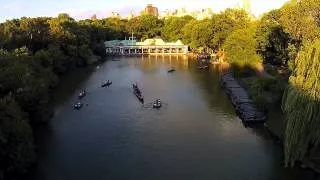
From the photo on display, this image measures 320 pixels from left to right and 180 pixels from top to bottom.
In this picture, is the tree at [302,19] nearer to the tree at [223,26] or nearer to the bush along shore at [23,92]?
the bush along shore at [23,92]

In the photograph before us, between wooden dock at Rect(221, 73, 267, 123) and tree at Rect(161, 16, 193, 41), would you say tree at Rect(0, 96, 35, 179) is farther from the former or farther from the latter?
tree at Rect(161, 16, 193, 41)

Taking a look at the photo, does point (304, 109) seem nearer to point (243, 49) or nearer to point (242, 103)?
point (242, 103)

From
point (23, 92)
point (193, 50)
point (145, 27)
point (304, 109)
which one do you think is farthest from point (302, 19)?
point (145, 27)

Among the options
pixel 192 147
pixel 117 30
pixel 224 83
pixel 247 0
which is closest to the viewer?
pixel 192 147

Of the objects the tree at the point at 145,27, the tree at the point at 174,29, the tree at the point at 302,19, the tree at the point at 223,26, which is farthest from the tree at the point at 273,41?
the tree at the point at 145,27

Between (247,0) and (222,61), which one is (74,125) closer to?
(222,61)

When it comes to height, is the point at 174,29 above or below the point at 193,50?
above

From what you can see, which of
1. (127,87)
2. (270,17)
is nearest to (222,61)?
(270,17)
